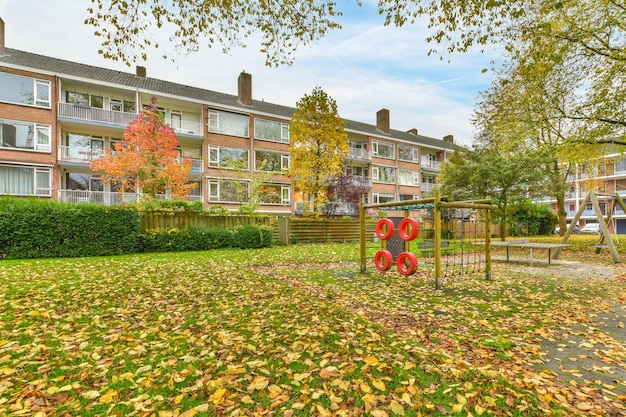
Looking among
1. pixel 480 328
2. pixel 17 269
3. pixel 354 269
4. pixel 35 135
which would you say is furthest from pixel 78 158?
pixel 480 328

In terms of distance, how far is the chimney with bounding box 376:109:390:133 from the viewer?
39219mm

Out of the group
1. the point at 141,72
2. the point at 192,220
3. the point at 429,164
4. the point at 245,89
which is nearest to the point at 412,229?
the point at 192,220

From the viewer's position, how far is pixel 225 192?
26766 millimetres

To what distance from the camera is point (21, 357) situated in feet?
11.2

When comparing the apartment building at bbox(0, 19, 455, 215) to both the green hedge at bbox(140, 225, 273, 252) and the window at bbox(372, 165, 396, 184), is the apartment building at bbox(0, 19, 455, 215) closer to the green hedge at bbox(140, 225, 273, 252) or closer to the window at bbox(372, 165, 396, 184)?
the window at bbox(372, 165, 396, 184)

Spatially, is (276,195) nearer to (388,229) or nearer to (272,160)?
(272,160)

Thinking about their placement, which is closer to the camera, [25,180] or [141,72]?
[25,180]

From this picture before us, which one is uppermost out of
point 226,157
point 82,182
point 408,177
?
point 226,157

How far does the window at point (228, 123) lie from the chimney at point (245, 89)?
2045 mm

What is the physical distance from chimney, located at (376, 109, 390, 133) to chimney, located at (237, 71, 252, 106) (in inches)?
698

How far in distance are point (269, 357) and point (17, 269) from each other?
9.15 metres

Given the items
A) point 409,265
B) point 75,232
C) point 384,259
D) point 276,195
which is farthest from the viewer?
point 276,195

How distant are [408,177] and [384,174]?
153 inches

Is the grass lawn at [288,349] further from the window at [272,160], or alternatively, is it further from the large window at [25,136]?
the window at [272,160]
